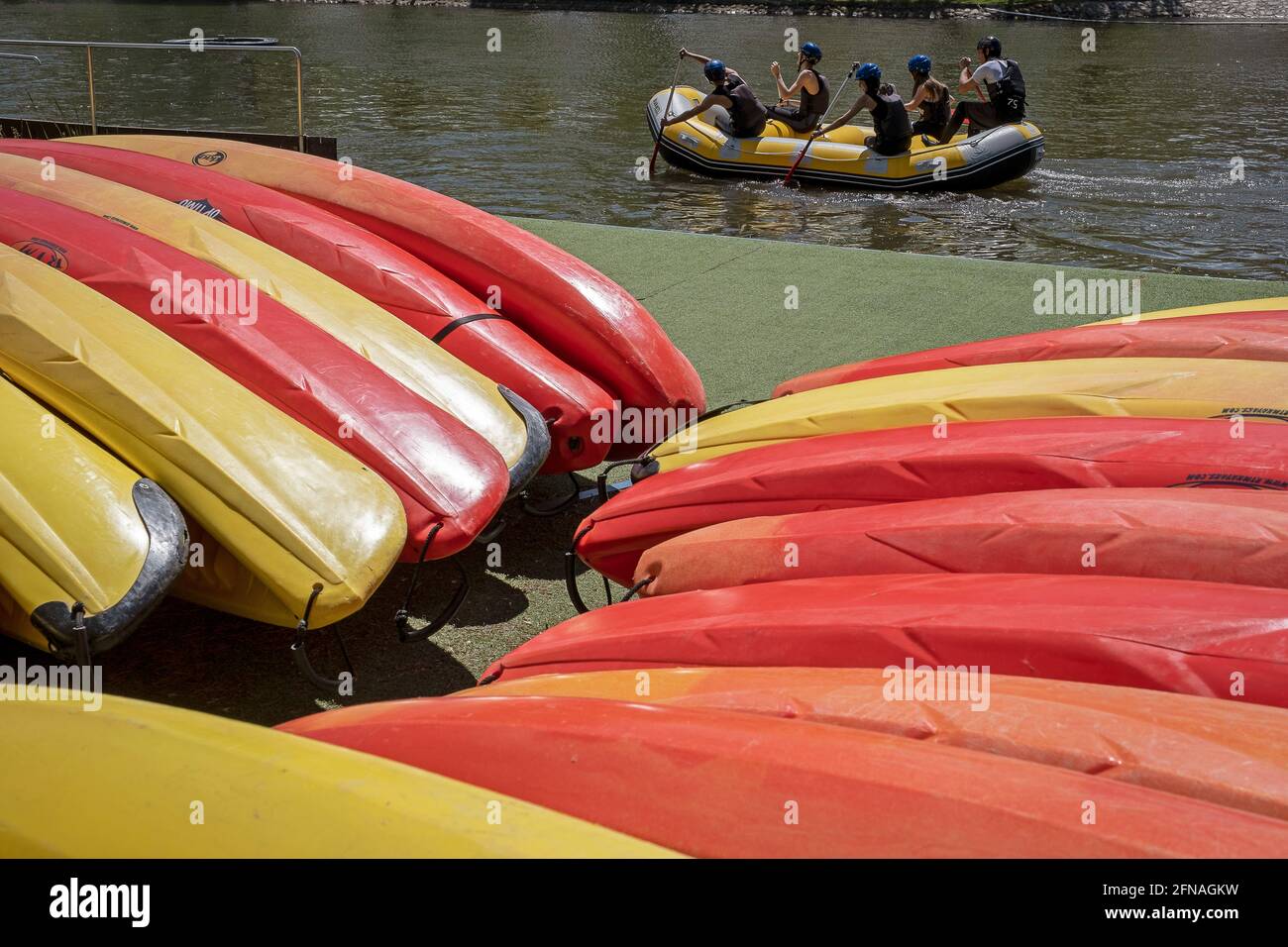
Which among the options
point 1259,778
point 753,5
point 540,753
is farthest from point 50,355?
point 753,5

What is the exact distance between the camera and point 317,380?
3123 mm

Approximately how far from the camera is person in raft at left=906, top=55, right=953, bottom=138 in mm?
11172

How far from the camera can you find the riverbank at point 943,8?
95.0ft

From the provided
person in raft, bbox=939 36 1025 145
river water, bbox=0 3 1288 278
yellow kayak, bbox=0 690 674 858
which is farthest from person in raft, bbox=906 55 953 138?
yellow kayak, bbox=0 690 674 858

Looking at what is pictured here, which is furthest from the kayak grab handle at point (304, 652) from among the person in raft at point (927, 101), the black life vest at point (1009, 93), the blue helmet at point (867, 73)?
the black life vest at point (1009, 93)

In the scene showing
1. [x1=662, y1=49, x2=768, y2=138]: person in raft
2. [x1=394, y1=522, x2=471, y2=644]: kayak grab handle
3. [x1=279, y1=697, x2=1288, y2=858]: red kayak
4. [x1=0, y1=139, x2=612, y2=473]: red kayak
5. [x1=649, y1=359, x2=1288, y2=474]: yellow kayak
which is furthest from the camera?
[x1=662, y1=49, x2=768, y2=138]: person in raft

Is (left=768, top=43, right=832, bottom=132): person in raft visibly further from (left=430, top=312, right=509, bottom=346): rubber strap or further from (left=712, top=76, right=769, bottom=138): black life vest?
(left=430, top=312, right=509, bottom=346): rubber strap

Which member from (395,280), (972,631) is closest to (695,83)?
(395,280)

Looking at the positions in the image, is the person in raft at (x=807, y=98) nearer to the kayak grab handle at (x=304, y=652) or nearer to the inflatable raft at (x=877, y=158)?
the inflatable raft at (x=877, y=158)

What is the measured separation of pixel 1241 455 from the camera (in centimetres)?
255

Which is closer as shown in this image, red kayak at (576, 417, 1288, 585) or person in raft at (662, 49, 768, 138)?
red kayak at (576, 417, 1288, 585)

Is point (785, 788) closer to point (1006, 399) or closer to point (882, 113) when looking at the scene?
point (1006, 399)

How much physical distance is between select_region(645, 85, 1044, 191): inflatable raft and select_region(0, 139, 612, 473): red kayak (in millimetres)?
7858

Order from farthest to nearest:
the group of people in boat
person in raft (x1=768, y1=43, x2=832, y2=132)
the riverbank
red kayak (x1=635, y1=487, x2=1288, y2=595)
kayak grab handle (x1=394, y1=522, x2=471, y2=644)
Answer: the riverbank
person in raft (x1=768, y1=43, x2=832, y2=132)
the group of people in boat
kayak grab handle (x1=394, y1=522, x2=471, y2=644)
red kayak (x1=635, y1=487, x2=1288, y2=595)
